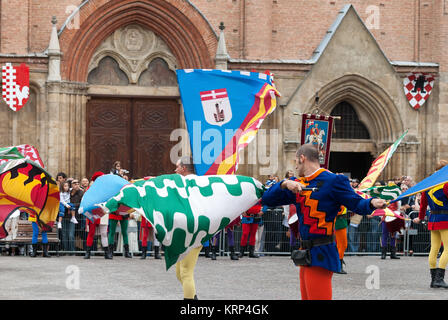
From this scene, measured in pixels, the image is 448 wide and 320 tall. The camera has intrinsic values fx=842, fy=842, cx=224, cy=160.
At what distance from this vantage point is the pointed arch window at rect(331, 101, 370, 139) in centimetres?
2700

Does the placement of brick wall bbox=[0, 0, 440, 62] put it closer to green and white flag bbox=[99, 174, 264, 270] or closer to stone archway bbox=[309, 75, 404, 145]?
stone archway bbox=[309, 75, 404, 145]

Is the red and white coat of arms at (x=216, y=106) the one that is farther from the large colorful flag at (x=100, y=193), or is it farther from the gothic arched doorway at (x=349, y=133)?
the gothic arched doorway at (x=349, y=133)

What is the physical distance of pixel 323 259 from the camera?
7.49 metres

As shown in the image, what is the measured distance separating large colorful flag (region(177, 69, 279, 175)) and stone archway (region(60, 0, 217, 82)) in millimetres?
13123

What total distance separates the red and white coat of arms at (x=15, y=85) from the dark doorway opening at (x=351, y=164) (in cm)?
1031

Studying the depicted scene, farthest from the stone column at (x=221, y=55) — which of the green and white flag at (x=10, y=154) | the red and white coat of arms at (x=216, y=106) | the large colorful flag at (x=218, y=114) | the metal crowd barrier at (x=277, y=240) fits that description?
the red and white coat of arms at (x=216, y=106)

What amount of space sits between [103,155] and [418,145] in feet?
32.3

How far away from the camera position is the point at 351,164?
28375 millimetres

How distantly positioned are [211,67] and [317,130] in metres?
5.96

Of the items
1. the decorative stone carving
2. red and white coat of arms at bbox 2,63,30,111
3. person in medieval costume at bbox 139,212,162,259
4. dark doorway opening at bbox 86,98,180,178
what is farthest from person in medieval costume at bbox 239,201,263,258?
the decorative stone carving

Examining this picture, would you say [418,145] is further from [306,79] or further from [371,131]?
[306,79]
